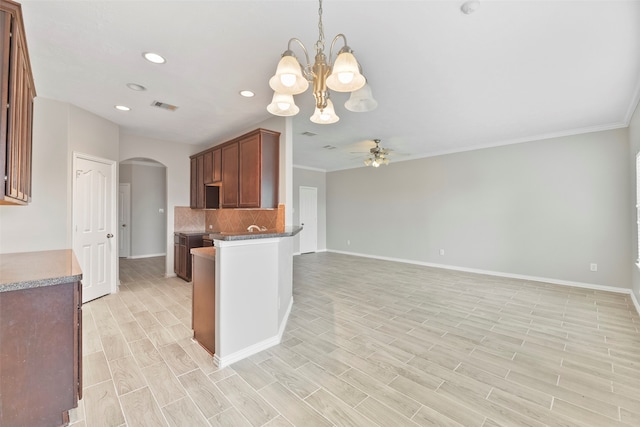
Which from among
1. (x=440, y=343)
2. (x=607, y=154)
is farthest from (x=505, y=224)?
(x=440, y=343)

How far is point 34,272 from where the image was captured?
165cm

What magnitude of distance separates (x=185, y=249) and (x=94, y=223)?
137 centimetres

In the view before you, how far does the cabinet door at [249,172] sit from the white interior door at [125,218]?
17.7 ft

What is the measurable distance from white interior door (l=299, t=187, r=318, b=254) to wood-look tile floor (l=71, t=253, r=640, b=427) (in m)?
4.34

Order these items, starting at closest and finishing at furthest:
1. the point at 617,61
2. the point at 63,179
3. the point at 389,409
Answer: the point at 389,409 < the point at 617,61 < the point at 63,179

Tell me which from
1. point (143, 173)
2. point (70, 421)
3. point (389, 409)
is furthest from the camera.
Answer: point (143, 173)

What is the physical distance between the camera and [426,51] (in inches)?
92.4

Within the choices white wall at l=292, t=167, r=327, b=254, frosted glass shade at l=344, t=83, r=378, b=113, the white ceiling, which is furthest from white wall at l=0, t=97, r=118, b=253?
white wall at l=292, t=167, r=327, b=254

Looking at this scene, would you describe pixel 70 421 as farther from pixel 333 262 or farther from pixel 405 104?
pixel 333 262

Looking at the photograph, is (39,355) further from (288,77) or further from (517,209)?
(517,209)

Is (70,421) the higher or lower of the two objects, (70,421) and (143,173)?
the lower

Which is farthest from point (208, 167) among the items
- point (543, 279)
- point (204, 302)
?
point (543, 279)

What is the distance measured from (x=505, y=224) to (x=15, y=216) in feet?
25.1

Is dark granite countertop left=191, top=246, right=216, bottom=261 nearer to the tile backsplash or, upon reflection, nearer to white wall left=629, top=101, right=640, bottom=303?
the tile backsplash
